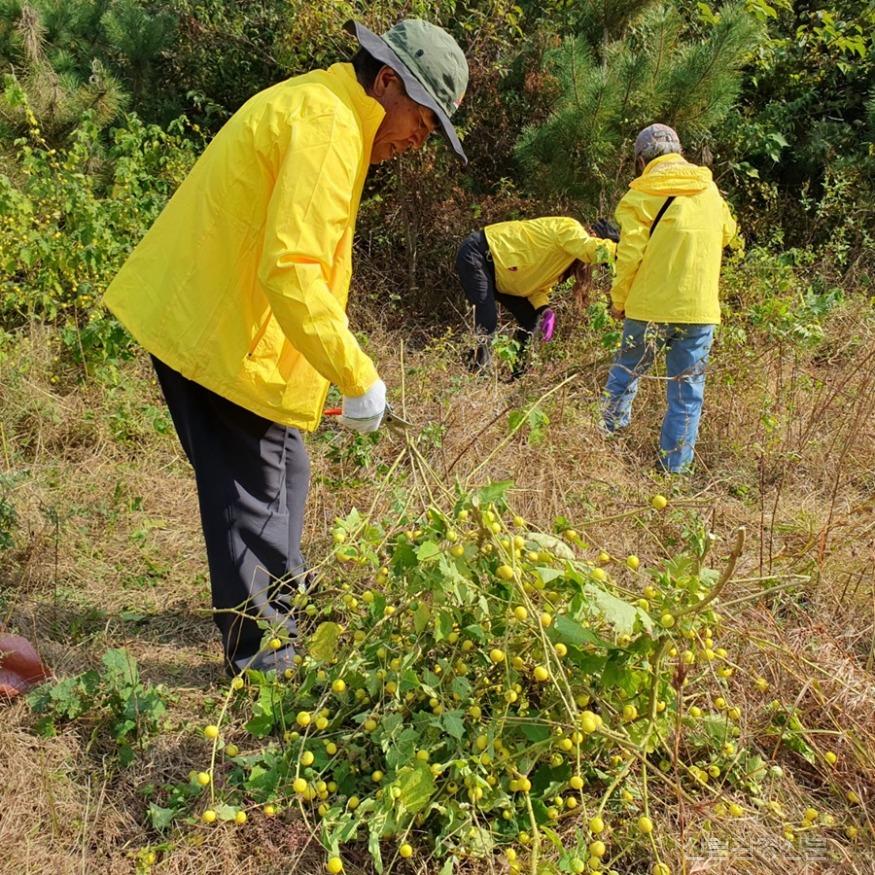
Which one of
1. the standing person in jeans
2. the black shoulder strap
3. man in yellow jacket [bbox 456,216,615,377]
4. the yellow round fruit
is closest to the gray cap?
the standing person in jeans

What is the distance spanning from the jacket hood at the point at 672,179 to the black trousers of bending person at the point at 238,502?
2.26m

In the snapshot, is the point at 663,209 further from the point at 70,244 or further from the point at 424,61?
the point at 70,244

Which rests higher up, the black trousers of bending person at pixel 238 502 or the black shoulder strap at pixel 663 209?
the black shoulder strap at pixel 663 209

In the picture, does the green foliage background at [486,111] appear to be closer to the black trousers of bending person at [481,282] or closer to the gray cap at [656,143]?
the black trousers of bending person at [481,282]

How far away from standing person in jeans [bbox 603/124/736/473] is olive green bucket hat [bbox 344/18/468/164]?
184 centimetres

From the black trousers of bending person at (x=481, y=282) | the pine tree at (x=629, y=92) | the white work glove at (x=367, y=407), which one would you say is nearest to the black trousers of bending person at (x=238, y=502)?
the white work glove at (x=367, y=407)

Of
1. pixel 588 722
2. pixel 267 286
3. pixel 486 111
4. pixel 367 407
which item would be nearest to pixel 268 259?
pixel 267 286

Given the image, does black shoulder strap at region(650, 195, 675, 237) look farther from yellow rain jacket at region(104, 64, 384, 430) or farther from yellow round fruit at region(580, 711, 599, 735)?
yellow round fruit at region(580, 711, 599, 735)

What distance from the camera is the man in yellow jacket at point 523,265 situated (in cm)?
491

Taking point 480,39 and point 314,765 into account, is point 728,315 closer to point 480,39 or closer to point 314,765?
point 480,39

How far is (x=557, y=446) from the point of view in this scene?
3.33 meters

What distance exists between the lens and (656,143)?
3.86 m

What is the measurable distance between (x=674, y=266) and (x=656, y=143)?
23.8 inches

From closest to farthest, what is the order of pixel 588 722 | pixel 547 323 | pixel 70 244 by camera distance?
pixel 588 722, pixel 70 244, pixel 547 323
